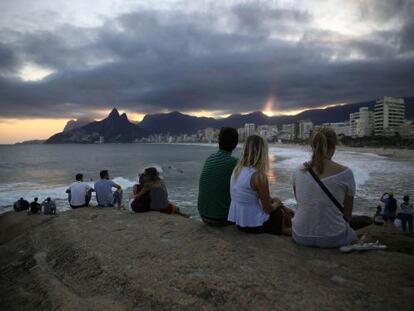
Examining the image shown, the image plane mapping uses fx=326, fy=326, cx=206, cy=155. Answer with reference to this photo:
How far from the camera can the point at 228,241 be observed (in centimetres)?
451

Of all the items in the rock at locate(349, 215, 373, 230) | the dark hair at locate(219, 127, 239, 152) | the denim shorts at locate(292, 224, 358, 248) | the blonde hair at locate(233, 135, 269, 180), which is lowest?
the rock at locate(349, 215, 373, 230)

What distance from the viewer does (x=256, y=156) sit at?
457 centimetres

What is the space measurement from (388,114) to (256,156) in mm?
169410

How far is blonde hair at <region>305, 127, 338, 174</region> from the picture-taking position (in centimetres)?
395

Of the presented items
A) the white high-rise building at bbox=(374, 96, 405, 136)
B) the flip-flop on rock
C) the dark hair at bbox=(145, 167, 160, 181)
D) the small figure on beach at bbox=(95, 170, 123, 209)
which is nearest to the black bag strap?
the flip-flop on rock

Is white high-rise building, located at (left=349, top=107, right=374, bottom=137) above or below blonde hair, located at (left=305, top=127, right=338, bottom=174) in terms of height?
above

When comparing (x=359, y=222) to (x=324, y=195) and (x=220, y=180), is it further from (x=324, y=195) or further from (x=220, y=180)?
(x=324, y=195)

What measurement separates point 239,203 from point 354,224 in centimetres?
815

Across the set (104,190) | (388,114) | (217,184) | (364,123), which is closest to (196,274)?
(217,184)

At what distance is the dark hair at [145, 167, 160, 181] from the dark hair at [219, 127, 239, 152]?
8.94ft

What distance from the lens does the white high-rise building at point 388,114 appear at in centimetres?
15012

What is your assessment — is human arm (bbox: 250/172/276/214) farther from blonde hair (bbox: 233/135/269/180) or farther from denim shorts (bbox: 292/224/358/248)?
denim shorts (bbox: 292/224/358/248)

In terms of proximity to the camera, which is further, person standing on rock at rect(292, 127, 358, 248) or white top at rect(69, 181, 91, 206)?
white top at rect(69, 181, 91, 206)

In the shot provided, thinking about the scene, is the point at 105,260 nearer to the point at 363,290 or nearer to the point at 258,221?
the point at 258,221
